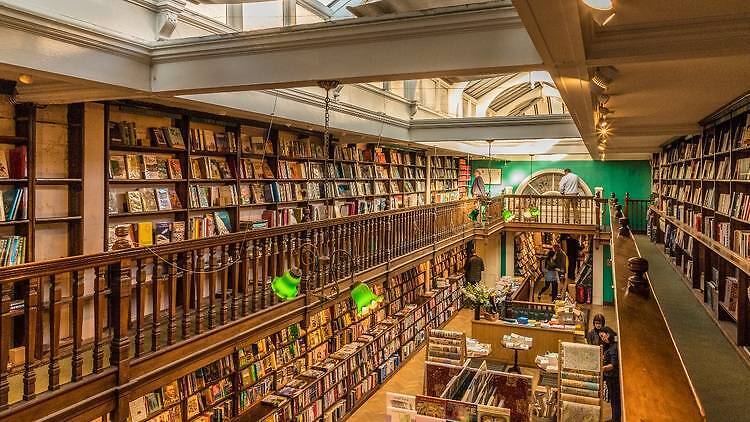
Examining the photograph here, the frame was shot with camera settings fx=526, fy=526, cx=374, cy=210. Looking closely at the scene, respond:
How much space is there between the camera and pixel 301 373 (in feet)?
21.6

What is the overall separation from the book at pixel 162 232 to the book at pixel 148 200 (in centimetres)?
18

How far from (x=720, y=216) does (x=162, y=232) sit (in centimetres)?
573

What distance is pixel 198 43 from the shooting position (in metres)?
3.63

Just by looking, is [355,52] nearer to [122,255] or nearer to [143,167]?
[122,255]

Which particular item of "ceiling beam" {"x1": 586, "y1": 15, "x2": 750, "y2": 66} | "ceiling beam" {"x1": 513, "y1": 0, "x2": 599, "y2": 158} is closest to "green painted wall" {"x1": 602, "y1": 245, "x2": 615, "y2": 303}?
"ceiling beam" {"x1": 513, "y1": 0, "x2": 599, "y2": 158}

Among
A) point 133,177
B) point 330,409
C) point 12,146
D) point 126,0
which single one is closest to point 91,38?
point 126,0

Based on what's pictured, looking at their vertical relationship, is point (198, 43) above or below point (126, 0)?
below

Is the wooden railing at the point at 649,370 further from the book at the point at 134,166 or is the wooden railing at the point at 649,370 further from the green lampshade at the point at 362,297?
the book at the point at 134,166

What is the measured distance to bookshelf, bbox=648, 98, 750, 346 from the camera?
4520mm

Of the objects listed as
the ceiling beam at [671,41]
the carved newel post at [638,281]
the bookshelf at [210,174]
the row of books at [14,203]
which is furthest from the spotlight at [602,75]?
the row of books at [14,203]

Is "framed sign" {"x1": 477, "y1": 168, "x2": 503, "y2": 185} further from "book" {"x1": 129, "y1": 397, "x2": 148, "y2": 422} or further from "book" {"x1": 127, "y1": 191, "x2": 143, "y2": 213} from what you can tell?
"book" {"x1": 129, "y1": 397, "x2": 148, "y2": 422}

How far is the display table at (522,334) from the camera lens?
30.9 ft

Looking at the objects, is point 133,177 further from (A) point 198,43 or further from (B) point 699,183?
(B) point 699,183

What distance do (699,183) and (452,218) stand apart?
15.2 feet
